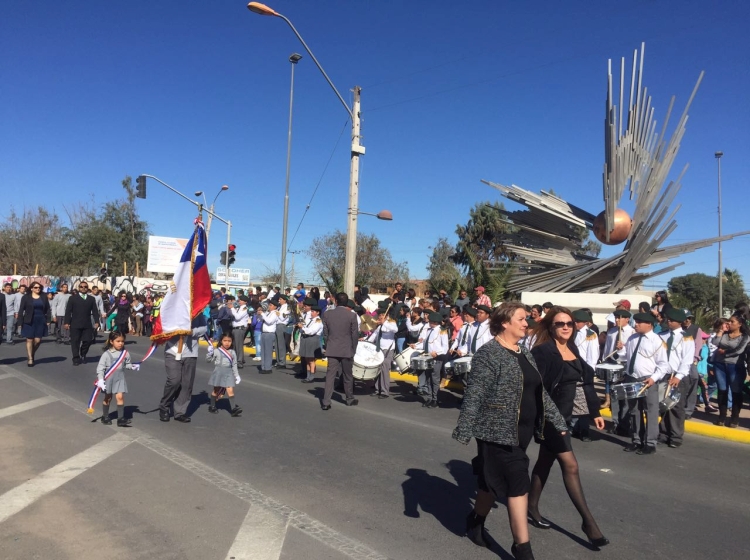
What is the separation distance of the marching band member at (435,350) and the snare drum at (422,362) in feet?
0.54

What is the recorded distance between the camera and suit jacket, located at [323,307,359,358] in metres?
9.49

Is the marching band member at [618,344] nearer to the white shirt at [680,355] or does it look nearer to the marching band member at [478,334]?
the white shirt at [680,355]

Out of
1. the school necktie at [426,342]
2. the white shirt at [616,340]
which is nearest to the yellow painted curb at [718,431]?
the white shirt at [616,340]

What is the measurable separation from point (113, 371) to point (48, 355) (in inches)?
375

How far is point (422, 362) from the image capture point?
9.50 meters

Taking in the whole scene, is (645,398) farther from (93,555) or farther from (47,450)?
(47,450)

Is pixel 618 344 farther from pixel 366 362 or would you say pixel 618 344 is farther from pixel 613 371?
pixel 366 362

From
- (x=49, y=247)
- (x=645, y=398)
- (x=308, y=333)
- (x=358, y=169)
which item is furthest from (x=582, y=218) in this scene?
(x=49, y=247)

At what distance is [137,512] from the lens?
4.70 m

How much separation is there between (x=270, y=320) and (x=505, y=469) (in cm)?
1021

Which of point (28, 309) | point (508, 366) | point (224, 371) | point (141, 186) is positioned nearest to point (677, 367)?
point (508, 366)

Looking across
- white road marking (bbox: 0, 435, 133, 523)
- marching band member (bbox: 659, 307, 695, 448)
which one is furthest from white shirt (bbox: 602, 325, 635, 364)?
white road marking (bbox: 0, 435, 133, 523)

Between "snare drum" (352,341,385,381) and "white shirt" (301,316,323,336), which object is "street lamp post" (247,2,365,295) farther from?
"snare drum" (352,341,385,381)

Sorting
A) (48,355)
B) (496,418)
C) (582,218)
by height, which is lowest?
(48,355)
